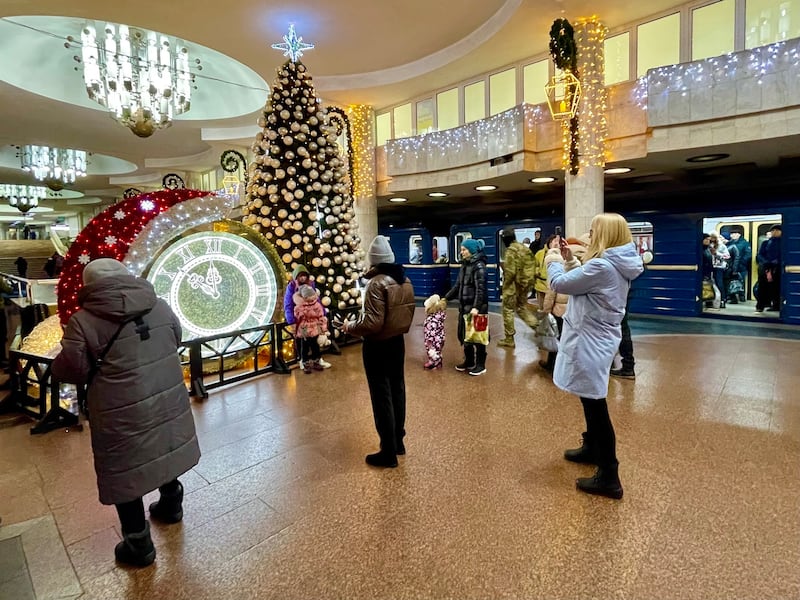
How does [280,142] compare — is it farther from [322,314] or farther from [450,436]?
[450,436]

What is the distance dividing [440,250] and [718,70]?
8.75m

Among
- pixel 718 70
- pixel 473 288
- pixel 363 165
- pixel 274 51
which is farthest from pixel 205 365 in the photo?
pixel 718 70

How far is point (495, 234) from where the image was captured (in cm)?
1232

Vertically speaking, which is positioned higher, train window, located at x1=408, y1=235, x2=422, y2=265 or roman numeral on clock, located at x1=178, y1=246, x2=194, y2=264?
train window, located at x1=408, y1=235, x2=422, y2=265

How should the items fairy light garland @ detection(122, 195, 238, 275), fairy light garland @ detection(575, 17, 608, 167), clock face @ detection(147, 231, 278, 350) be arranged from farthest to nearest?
1. fairy light garland @ detection(575, 17, 608, 167)
2. clock face @ detection(147, 231, 278, 350)
3. fairy light garland @ detection(122, 195, 238, 275)

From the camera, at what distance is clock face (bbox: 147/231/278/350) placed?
194 inches

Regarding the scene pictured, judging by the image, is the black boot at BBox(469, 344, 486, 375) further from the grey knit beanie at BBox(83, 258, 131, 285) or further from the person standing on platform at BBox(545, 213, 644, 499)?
the grey knit beanie at BBox(83, 258, 131, 285)

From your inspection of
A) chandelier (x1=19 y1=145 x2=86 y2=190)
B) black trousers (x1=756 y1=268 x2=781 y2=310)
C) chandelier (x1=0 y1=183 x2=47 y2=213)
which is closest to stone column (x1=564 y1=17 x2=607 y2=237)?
black trousers (x1=756 y1=268 x2=781 y2=310)

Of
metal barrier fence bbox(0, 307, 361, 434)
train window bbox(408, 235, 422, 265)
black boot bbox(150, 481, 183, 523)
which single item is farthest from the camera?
train window bbox(408, 235, 422, 265)

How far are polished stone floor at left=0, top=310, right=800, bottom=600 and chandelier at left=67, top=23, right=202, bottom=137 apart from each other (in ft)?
19.4

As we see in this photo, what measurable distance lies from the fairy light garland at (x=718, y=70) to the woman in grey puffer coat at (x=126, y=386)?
317 inches

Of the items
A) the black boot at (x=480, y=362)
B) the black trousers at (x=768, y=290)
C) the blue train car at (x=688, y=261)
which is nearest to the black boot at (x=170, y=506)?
the black boot at (x=480, y=362)

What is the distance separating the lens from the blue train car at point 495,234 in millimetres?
11172

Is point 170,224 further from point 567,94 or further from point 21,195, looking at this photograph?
point 21,195
